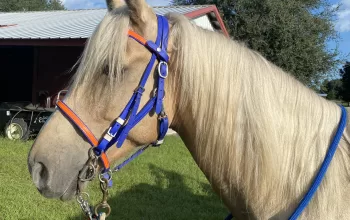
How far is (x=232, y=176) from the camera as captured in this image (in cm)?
178

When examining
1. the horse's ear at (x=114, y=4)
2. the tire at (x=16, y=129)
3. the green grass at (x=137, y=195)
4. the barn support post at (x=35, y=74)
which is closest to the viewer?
the horse's ear at (x=114, y=4)

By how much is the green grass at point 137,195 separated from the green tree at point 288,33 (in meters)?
Result: 14.1

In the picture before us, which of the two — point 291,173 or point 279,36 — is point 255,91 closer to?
point 291,173

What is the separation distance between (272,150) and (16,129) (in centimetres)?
911

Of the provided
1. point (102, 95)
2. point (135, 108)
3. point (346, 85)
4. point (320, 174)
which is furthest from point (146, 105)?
point (346, 85)

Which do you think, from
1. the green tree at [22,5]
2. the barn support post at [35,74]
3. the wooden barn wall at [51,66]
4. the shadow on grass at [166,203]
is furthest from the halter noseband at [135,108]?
the green tree at [22,5]

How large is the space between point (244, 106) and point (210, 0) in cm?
2474

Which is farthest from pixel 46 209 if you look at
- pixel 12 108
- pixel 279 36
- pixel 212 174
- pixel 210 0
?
pixel 210 0

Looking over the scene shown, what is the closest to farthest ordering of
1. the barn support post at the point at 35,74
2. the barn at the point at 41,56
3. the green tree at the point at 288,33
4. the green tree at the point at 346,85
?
the barn at the point at 41,56 < the barn support post at the point at 35,74 < the green tree at the point at 288,33 < the green tree at the point at 346,85

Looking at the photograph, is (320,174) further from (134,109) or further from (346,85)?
(346,85)

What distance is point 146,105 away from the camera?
1750 mm

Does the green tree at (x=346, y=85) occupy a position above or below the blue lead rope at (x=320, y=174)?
below

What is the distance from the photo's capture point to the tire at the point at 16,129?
9.50 m

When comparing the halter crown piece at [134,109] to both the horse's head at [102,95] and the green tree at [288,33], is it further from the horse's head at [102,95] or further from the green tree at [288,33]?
the green tree at [288,33]
